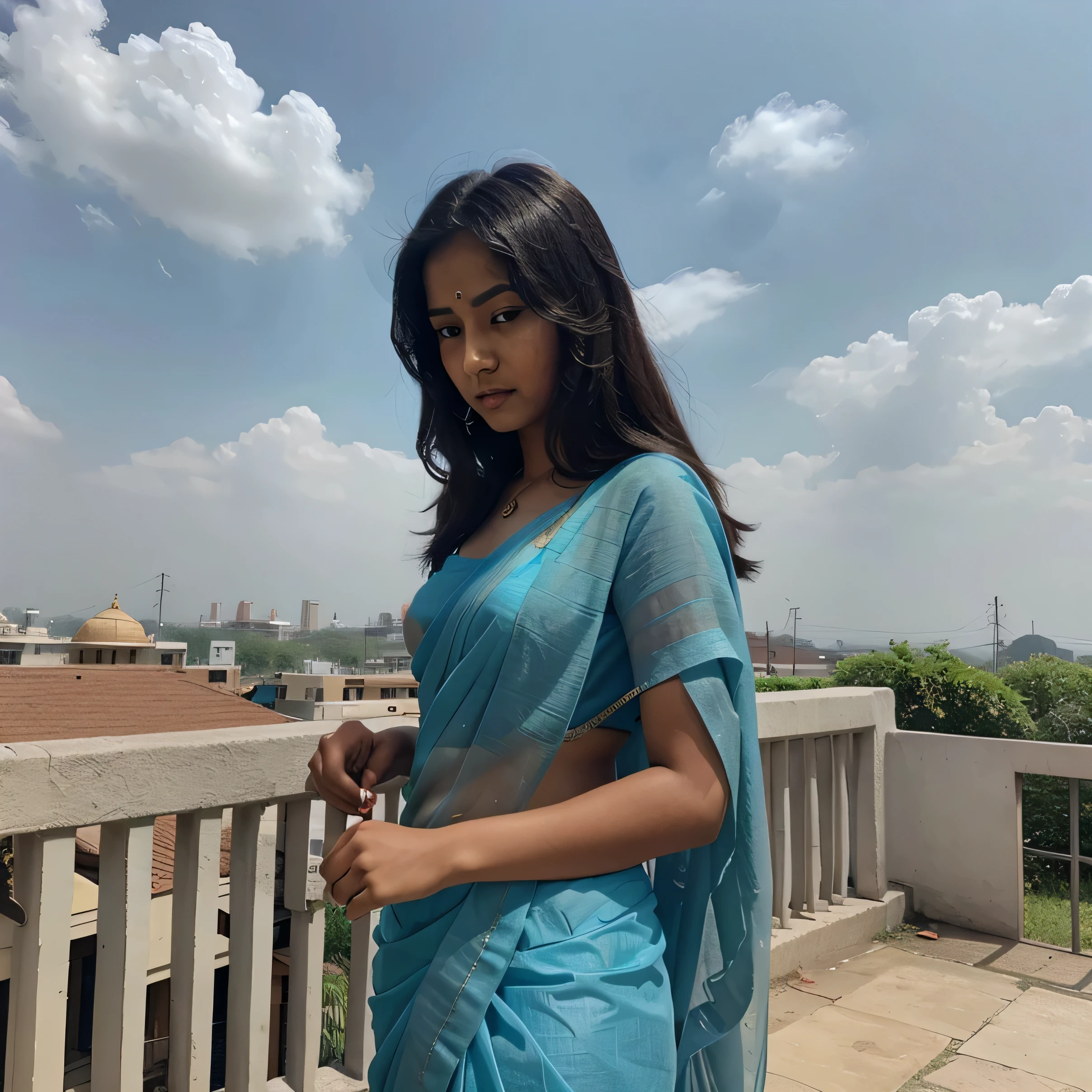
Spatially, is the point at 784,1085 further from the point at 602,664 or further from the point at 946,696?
the point at 946,696

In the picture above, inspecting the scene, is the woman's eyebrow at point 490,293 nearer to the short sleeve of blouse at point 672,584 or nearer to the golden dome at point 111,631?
the short sleeve of blouse at point 672,584

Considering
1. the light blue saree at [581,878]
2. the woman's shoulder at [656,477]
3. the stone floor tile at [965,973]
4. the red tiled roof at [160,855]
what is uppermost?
the woman's shoulder at [656,477]

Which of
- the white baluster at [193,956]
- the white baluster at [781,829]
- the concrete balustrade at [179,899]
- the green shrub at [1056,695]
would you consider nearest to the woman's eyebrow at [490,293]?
the concrete balustrade at [179,899]

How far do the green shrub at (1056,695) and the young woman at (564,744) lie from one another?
776 cm

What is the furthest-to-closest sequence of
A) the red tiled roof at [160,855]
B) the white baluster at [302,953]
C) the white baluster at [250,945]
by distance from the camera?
the red tiled roof at [160,855]
the white baluster at [302,953]
the white baluster at [250,945]

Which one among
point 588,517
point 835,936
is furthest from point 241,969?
point 835,936

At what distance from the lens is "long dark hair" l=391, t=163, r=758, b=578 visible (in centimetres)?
103

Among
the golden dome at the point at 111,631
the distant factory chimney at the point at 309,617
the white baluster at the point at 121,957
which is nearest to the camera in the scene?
the white baluster at the point at 121,957

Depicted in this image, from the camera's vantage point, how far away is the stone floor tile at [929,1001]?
2.56 m

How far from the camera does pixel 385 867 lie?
778mm

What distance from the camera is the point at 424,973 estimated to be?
35.4 inches

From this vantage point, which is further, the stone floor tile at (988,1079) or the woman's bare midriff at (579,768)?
the stone floor tile at (988,1079)

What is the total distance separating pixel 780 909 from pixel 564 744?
2317 millimetres

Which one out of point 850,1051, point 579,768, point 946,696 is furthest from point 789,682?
point 579,768
